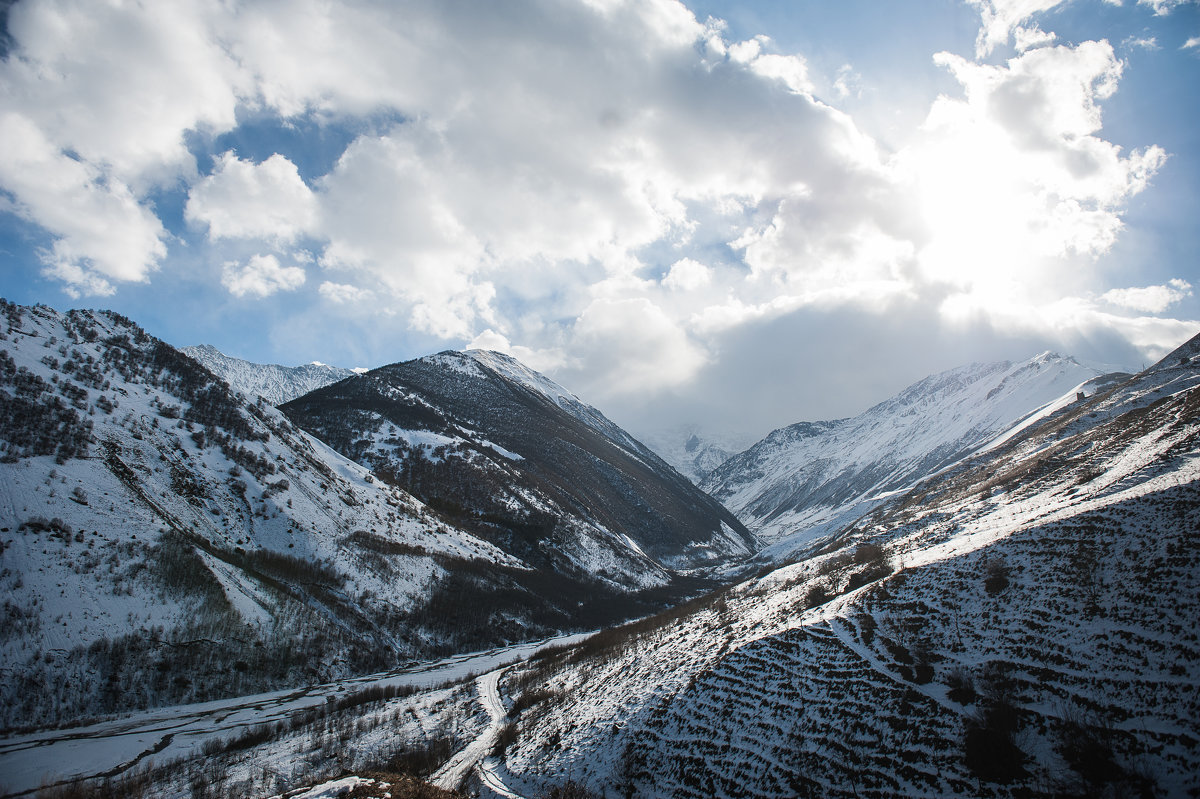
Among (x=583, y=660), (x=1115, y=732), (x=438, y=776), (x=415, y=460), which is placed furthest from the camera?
(x=415, y=460)

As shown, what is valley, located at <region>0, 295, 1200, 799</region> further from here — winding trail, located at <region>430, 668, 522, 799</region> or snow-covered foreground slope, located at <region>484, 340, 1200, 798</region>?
winding trail, located at <region>430, 668, 522, 799</region>

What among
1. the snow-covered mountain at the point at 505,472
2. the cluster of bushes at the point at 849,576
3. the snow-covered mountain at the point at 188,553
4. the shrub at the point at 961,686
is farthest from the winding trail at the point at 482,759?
the snow-covered mountain at the point at 505,472

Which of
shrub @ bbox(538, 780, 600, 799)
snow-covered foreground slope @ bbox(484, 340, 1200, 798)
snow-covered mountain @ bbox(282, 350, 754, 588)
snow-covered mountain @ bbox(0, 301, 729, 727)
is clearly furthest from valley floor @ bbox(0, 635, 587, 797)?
snow-covered mountain @ bbox(282, 350, 754, 588)

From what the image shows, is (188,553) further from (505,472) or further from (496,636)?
(505,472)

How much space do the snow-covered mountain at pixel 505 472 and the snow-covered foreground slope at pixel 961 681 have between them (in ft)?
279

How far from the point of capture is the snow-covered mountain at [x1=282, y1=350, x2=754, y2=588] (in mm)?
110938

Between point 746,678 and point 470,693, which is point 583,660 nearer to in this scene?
point 470,693

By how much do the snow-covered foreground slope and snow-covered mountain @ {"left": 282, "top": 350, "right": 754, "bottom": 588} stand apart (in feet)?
279

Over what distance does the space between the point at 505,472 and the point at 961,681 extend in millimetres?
116001

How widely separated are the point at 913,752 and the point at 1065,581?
31.1 feet

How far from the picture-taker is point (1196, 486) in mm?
19234

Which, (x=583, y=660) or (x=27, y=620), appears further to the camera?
(x=583, y=660)

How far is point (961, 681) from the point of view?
55.2 feet

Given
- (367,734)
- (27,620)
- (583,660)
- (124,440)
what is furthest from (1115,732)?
(124,440)
